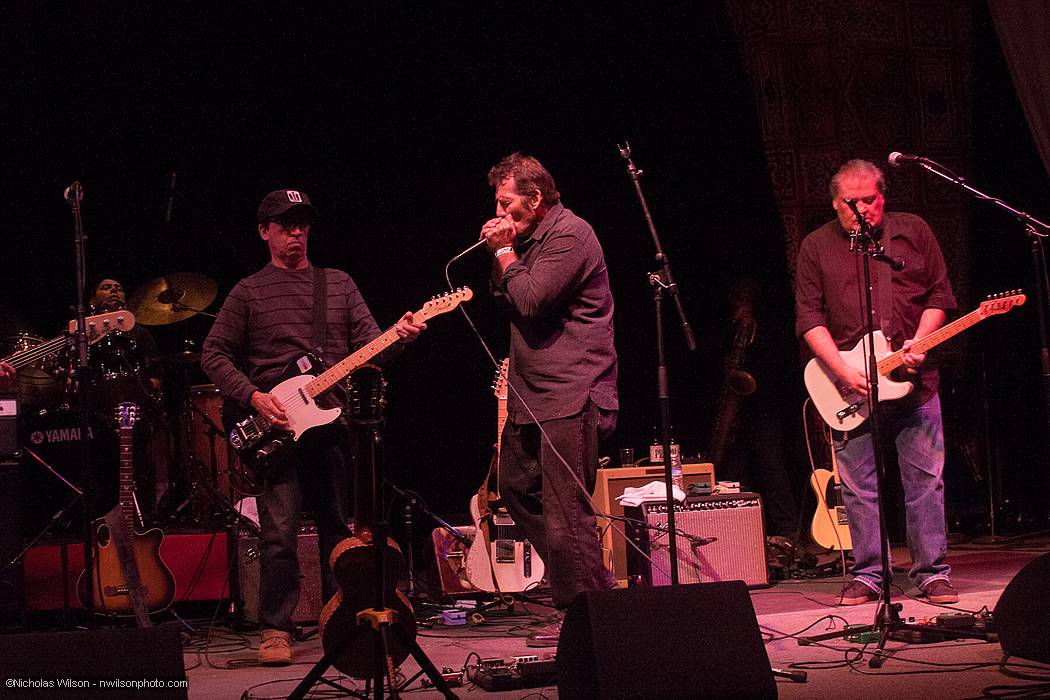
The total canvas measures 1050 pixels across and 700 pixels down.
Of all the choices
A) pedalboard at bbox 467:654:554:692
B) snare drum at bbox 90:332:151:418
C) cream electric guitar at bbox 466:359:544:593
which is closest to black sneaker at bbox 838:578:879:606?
cream electric guitar at bbox 466:359:544:593

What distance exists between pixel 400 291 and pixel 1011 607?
6.02 m

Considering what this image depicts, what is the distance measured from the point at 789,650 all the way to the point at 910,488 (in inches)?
54.0

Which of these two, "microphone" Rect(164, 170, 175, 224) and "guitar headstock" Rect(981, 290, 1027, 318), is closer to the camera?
"guitar headstock" Rect(981, 290, 1027, 318)

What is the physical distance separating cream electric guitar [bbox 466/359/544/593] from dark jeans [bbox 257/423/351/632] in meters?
1.47

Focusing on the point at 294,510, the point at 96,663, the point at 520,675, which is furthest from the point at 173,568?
the point at 96,663

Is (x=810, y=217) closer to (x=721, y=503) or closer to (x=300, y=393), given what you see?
(x=721, y=503)

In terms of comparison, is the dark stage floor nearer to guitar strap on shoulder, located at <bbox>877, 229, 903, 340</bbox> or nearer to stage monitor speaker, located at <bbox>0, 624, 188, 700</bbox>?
stage monitor speaker, located at <bbox>0, 624, 188, 700</bbox>

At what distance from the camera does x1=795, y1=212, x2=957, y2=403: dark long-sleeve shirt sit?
5492 mm

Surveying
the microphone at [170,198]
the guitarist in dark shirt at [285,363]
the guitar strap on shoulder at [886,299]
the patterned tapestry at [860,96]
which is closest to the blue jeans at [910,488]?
the guitar strap on shoulder at [886,299]

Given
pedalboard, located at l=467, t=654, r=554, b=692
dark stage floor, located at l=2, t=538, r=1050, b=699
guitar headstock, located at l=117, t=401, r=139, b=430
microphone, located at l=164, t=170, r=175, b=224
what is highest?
microphone, located at l=164, t=170, r=175, b=224

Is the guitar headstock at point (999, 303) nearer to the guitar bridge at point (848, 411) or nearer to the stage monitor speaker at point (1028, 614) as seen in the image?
the guitar bridge at point (848, 411)

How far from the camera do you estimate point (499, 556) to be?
21.6ft

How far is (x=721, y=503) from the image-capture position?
6668 mm

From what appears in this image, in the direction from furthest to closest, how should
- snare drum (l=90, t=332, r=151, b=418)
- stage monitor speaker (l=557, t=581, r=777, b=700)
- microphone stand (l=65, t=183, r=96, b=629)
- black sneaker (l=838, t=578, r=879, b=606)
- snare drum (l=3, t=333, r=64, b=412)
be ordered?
snare drum (l=3, t=333, r=64, b=412)
snare drum (l=90, t=332, r=151, b=418)
black sneaker (l=838, t=578, r=879, b=606)
microphone stand (l=65, t=183, r=96, b=629)
stage monitor speaker (l=557, t=581, r=777, b=700)
